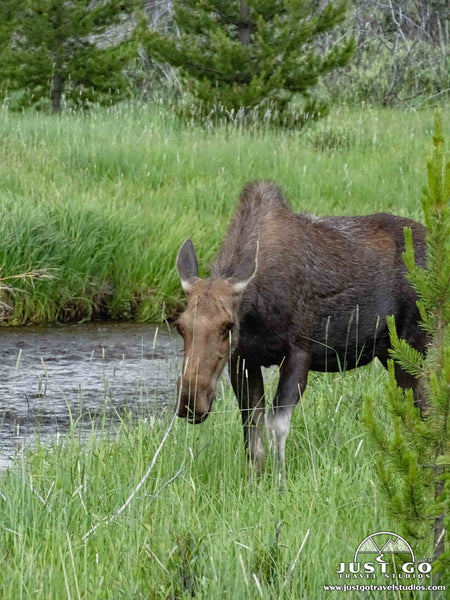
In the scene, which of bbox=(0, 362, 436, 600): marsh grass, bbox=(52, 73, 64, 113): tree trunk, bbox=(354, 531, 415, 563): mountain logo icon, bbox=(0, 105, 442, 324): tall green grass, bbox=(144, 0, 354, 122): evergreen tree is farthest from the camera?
bbox=(52, 73, 64, 113): tree trunk

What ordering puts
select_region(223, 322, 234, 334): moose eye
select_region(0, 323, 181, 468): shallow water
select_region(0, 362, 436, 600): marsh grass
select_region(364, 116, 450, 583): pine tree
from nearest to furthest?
select_region(364, 116, 450, 583): pine tree
select_region(0, 362, 436, 600): marsh grass
select_region(223, 322, 234, 334): moose eye
select_region(0, 323, 181, 468): shallow water

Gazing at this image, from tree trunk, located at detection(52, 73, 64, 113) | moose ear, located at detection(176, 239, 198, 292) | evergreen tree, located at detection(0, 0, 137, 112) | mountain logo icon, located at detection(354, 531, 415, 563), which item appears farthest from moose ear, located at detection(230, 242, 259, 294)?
tree trunk, located at detection(52, 73, 64, 113)

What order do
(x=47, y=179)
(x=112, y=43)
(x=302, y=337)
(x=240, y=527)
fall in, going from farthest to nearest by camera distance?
(x=112, y=43), (x=47, y=179), (x=302, y=337), (x=240, y=527)

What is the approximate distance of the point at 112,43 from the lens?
21.4 metres

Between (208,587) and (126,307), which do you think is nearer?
(208,587)

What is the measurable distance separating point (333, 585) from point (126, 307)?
7184 mm

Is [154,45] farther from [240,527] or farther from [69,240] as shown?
[240,527]

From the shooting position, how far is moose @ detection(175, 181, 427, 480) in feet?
17.7

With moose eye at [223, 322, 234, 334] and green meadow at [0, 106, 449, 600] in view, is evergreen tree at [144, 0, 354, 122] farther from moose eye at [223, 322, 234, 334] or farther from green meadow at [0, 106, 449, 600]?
moose eye at [223, 322, 234, 334]

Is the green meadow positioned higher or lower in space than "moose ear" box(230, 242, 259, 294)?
lower

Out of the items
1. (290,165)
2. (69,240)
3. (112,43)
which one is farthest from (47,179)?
(112,43)

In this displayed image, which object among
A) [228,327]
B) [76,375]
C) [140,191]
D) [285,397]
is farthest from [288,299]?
[140,191]

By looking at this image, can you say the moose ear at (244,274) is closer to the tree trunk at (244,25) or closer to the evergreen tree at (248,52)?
the evergreen tree at (248,52)

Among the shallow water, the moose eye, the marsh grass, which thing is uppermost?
the moose eye
